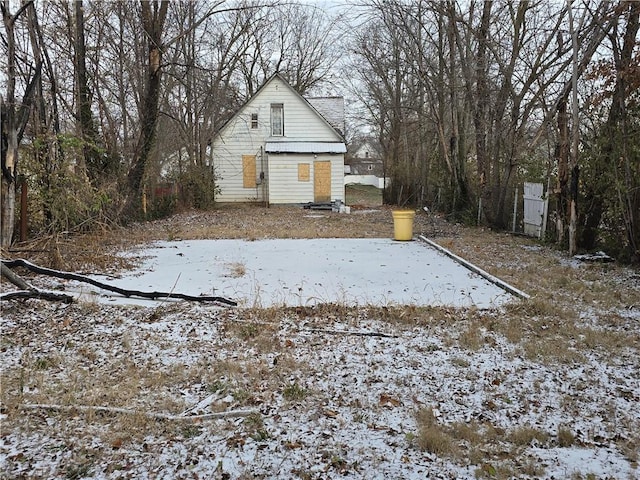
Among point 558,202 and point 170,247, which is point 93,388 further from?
point 558,202

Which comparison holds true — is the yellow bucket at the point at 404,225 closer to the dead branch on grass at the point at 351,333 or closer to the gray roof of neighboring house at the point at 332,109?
the dead branch on grass at the point at 351,333

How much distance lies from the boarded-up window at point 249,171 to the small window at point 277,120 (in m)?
1.60

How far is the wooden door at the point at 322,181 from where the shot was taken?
77.6 feet

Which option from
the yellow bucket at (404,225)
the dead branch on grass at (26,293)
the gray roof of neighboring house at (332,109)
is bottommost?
the dead branch on grass at (26,293)

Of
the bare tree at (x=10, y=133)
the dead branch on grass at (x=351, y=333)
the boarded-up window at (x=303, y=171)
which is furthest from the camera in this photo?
the boarded-up window at (x=303, y=171)

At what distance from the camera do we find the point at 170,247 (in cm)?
1115

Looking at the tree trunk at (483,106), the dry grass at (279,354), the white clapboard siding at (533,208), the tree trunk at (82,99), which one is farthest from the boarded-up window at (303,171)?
the dry grass at (279,354)

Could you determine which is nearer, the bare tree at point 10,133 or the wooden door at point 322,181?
the bare tree at point 10,133

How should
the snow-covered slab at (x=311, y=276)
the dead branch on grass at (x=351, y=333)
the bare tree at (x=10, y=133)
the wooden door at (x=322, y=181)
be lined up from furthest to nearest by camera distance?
1. the wooden door at (x=322, y=181)
2. the bare tree at (x=10, y=133)
3. the snow-covered slab at (x=311, y=276)
4. the dead branch on grass at (x=351, y=333)

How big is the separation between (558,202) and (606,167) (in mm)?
1835

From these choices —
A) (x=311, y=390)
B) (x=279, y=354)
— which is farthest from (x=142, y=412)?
(x=279, y=354)

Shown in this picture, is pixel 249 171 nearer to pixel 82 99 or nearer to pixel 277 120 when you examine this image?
pixel 277 120

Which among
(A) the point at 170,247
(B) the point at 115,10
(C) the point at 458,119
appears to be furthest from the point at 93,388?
(C) the point at 458,119

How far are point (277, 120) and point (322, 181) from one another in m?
3.75
